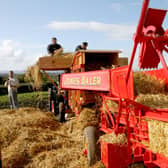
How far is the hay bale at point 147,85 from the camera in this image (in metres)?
3.08

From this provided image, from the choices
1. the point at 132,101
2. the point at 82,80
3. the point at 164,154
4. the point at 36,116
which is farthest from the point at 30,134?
the point at 164,154

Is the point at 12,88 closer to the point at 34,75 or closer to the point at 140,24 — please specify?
the point at 34,75

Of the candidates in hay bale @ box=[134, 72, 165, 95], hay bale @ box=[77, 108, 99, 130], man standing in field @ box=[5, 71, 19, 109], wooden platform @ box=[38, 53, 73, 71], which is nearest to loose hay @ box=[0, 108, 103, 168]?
hay bale @ box=[77, 108, 99, 130]

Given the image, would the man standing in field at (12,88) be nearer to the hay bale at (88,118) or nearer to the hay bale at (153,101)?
the hay bale at (88,118)

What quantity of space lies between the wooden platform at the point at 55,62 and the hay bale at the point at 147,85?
130 inches

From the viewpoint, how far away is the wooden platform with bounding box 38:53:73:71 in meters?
6.29

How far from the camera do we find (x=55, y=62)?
21.0ft

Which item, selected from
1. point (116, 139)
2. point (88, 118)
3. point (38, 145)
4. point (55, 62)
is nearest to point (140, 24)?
point (116, 139)

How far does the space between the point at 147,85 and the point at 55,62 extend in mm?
3777

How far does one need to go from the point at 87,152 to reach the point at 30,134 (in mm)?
1539

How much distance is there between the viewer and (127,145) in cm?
276

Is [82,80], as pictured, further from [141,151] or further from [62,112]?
[62,112]

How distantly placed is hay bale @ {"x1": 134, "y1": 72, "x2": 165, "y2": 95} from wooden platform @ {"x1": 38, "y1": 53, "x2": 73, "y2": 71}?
3.30 meters

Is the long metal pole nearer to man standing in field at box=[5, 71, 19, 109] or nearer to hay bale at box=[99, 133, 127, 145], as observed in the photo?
hay bale at box=[99, 133, 127, 145]
